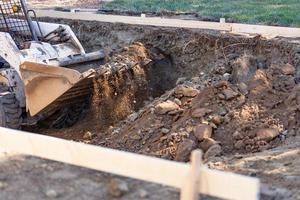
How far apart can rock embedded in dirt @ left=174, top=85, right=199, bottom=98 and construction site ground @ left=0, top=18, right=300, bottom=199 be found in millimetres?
18

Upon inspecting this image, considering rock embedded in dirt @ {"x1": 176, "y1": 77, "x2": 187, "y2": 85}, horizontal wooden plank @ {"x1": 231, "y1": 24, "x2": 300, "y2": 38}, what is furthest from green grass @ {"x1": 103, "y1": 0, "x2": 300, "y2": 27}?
rock embedded in dirt @ {"x1": 176, "y1": 77, "x2": 187, "y2": 85}

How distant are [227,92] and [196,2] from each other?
1076cm

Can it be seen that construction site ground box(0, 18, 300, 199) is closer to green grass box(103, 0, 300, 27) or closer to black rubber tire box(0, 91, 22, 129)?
black rubber tire box(0, 91, 22, 129)

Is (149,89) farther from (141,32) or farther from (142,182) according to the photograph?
(142,182)

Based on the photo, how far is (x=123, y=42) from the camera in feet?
44.5

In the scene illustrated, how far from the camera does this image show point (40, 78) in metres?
9.80

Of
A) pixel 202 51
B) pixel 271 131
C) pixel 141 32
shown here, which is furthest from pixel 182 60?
pixel 271 131

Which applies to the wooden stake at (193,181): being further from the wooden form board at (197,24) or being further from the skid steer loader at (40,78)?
the wooden form board at (197,24)

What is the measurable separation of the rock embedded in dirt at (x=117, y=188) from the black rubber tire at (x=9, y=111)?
16.1ft

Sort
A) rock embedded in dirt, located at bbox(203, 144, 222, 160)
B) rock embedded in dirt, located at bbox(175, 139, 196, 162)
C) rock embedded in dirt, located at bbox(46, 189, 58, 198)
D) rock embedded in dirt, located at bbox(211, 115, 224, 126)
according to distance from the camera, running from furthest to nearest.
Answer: rock embedded in dirt, located at bbox(211, 115, 224, 126)
rock embedded in dirt, located at bbox(175, 139, 196, 162)
rock embedded in dirt, located at bbox(203, 144, 222, 160)
rock embedded in dirt, located at bbox(46, 189, 58, 198)

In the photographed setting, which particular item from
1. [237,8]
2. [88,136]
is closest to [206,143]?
[88,136]

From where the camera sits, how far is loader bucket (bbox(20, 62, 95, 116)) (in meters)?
9.67

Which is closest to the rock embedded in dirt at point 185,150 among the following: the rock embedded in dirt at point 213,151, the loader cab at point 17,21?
the rock embedded in dirt at point 213,151

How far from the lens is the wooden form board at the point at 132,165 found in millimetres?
4414
